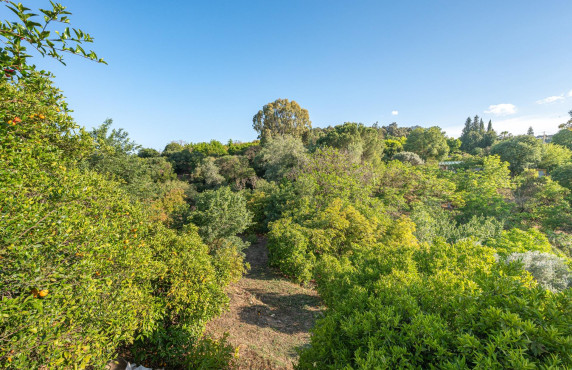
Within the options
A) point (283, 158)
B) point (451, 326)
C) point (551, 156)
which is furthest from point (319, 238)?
point (551, 156)

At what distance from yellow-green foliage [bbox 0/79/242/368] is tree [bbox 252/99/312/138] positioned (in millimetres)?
28967

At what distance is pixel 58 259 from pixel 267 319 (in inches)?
256

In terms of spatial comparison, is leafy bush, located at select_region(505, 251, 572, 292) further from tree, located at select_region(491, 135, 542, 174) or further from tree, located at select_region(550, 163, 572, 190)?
tree, located at select_region(491, 135, 542, 174)

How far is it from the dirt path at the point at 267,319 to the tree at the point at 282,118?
2480 centimetres

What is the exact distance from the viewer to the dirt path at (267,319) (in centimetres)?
573

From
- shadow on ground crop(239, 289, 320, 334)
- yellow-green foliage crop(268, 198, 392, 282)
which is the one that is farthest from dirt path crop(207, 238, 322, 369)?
yellow-green foliage crop(268, 198, 392, 282)

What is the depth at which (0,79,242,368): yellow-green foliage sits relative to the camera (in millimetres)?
2318

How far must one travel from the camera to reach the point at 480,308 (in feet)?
8.46

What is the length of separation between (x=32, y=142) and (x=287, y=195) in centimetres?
1142

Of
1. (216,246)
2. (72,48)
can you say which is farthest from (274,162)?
(72,48)

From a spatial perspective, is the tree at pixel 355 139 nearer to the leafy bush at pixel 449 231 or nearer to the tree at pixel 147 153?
the leafy bush at pixel 449 231

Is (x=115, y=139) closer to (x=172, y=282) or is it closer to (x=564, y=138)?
(x=172, y=282)

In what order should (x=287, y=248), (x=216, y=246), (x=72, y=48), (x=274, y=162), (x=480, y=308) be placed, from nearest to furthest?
(x=72, y=48), (x=480, y=308), (x=287, y=248), (x=216, y=246), (x=274, y=162)

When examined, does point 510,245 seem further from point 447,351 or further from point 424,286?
point 447,351
